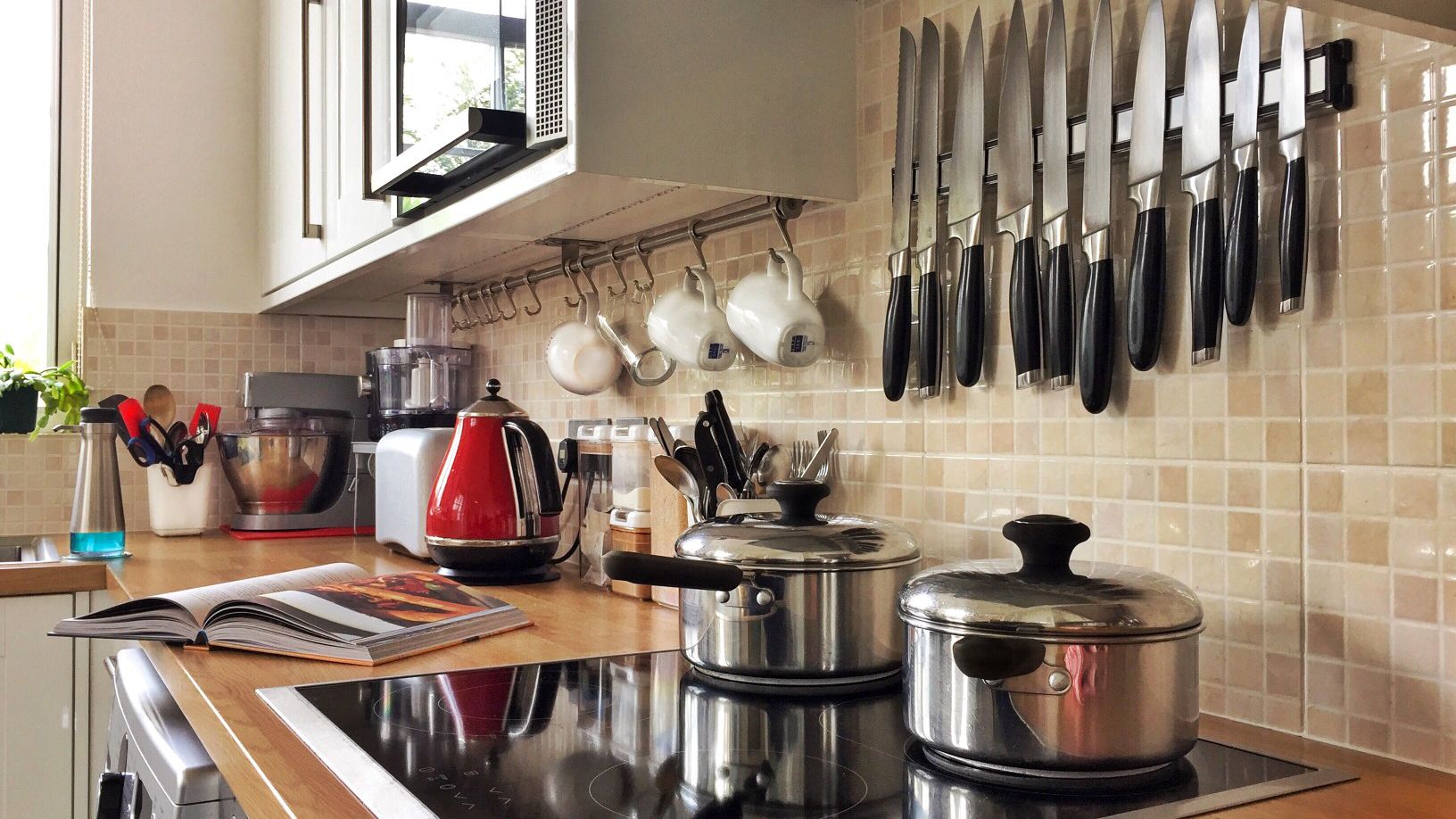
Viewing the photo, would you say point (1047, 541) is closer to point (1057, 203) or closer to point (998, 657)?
point (998, 657)

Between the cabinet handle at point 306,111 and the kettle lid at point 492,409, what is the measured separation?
2.54 feet

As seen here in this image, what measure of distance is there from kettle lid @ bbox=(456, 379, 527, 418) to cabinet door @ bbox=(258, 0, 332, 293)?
677mm

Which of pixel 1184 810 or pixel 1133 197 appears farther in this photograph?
pixel 1133 197

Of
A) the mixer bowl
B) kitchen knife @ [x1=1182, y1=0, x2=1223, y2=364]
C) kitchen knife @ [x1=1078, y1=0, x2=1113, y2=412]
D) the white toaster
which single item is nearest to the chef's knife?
kitchen knife @ [x1=1078, y1=0, x2=1113, y2=412]

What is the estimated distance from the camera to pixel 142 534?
262cm

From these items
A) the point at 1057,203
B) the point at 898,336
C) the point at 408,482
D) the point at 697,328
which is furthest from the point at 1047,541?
the point at 408,482

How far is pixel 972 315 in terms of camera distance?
114cm

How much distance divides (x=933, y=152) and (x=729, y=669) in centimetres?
56

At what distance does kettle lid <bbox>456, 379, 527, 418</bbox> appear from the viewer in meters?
1.74

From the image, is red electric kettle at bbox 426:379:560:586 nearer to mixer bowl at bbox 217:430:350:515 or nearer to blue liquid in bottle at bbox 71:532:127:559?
blue liquid in bottle at bbox 71:532:127:559

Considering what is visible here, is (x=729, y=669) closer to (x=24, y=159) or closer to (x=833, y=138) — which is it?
(x=833, y=138)

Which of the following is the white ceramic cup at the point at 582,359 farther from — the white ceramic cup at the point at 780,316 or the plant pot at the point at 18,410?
the plant pot at the point at 18,410

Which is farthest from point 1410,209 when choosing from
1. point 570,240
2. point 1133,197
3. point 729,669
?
point 570,240

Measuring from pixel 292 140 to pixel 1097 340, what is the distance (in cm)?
202
